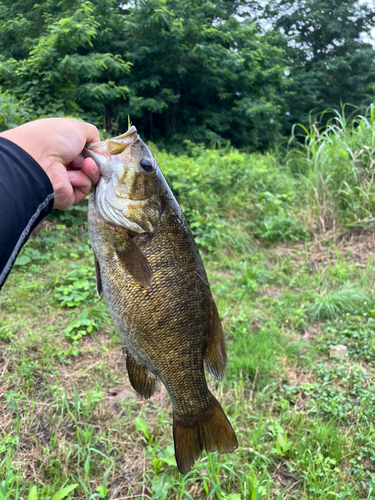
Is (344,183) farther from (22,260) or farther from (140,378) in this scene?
(140,378)

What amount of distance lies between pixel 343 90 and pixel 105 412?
1881cm

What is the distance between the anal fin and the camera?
1321mm

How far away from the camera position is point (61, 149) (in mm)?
1259

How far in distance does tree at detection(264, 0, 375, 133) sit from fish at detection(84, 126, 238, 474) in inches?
593

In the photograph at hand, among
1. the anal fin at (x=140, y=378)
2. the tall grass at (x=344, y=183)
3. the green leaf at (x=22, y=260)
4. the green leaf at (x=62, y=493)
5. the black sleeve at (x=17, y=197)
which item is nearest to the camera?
the black sleeve at (x=17, y=197)

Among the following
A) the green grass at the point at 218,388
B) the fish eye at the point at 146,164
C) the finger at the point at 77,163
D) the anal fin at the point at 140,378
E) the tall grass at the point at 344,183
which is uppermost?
the fish eye at the point at 146,164

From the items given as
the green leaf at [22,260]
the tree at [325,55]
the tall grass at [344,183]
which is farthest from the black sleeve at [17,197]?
the tree at [325,55]

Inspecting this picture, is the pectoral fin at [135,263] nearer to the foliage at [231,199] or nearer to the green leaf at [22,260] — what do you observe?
the green leaf at [22,260]

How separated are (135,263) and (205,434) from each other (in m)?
0.75

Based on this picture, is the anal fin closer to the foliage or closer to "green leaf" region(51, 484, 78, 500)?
"green leaf" region(51, 484, 78, 500)

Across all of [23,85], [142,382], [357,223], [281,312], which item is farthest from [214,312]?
[23,85]

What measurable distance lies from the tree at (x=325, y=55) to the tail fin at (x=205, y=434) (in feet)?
50.2

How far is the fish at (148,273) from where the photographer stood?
47.2 inches

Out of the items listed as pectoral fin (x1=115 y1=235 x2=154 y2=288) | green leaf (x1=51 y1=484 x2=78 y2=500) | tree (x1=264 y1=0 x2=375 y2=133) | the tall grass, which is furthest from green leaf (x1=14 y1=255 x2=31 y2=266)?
tree (x1=264 y1=0 x2=375 y2=133)
